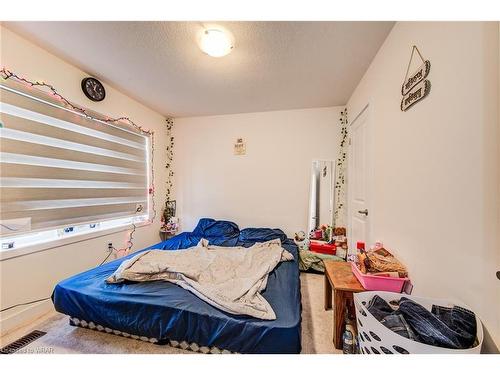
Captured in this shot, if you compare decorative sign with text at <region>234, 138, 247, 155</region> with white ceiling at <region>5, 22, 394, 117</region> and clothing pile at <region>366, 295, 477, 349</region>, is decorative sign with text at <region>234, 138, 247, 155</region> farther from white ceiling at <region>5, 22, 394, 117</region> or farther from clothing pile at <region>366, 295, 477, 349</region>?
clothing pile at <region>366, 295, 477, 349</region>

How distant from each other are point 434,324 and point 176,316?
134cm

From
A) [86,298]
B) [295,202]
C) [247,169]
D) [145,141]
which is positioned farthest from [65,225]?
[295,202]

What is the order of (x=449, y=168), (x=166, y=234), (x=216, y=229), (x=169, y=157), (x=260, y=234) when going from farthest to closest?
(x=169, y=157)
(x=166, y=234)
(x=216, y=229)
(x=260, y=234)
(x=449, y=168)

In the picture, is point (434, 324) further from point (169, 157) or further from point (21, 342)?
point (169, 157)

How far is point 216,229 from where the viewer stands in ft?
10.4

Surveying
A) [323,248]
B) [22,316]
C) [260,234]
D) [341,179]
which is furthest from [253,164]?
[22,316]

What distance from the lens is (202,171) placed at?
11.6 ft

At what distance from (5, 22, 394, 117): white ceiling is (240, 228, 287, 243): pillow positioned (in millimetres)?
1933

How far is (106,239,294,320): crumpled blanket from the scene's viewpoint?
1305mm

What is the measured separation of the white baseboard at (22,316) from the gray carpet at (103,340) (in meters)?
0.10

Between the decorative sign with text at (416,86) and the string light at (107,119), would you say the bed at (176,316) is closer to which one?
the string light at (107,119)

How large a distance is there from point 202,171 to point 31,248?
2244mm
